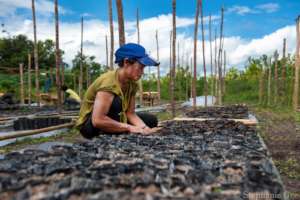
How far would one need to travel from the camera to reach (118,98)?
2.91 meters

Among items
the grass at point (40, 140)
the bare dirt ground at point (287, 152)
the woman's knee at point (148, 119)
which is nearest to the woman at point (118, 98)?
the woman's knee at point (148, 119)

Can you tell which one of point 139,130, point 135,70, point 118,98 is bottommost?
point 139,130

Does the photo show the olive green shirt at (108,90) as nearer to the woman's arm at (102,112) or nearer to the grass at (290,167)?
the woman's arm at (102,112)

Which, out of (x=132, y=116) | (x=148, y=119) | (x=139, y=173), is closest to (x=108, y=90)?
(x=132, y=116)

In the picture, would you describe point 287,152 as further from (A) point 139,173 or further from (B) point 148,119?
(A) point 139,173

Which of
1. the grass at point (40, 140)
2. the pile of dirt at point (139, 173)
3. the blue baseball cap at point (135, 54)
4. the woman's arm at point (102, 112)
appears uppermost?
the blue baseball cap at point (135, 54)

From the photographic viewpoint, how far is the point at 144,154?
2018 mm

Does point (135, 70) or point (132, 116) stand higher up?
point (135, 70)

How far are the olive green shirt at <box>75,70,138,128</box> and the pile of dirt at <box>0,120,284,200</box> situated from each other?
615mm

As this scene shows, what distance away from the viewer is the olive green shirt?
2.79m

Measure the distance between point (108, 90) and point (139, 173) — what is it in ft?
4.37

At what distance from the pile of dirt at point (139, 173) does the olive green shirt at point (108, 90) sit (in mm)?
615

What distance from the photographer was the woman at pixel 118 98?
274 centimetres

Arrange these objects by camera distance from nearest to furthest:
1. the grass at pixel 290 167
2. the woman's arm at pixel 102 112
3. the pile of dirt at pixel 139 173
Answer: the pile of dirt at pixel 139 173, the woman's arm at pixel 102 112, the grass at pixel 290 167
